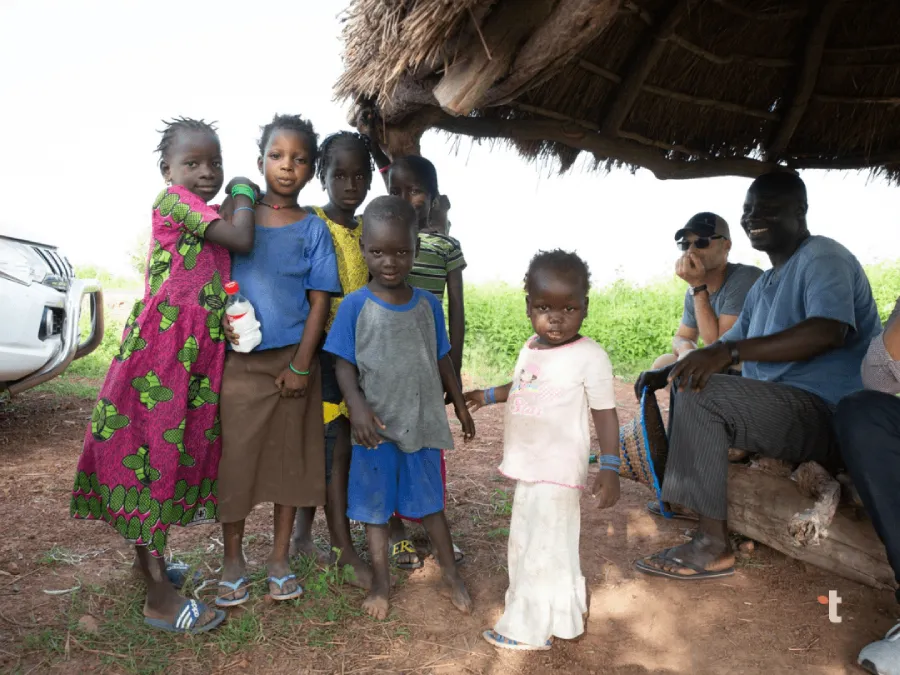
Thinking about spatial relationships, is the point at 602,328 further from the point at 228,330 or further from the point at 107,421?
the point at 107,421

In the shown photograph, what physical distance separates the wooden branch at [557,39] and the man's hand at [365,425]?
1.39m

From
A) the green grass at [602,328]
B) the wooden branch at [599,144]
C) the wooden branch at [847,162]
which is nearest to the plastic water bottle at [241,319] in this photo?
the wooden branch at [599,144]

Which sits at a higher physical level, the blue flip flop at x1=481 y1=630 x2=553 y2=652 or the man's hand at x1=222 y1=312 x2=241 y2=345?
the man's hand at x1=222 y1=312 x2=241 y2=345

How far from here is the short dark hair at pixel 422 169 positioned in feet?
9.54

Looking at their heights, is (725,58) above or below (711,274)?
above

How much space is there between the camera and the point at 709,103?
4242 millimetres

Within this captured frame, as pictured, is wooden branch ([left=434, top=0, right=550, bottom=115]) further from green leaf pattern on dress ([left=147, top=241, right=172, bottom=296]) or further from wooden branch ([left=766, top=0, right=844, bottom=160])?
wooden branch ([left=766, top=0, right=844, bottom=160])

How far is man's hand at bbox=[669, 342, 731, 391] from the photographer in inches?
109

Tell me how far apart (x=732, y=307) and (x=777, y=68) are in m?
1.63

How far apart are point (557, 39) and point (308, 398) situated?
1.59 m

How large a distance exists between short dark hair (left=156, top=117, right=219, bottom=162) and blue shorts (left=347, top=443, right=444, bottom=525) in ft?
4.15

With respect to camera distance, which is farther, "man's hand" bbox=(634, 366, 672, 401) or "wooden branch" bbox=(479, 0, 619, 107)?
"man's hand" bbox=(634, 366, 672, 401)

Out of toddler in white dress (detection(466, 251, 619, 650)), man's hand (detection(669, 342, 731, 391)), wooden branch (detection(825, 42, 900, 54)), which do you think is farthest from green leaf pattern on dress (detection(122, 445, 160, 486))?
wooden branch (detection(825, 42, 900, 54))

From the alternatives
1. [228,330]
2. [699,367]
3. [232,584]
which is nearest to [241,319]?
[228,330]
